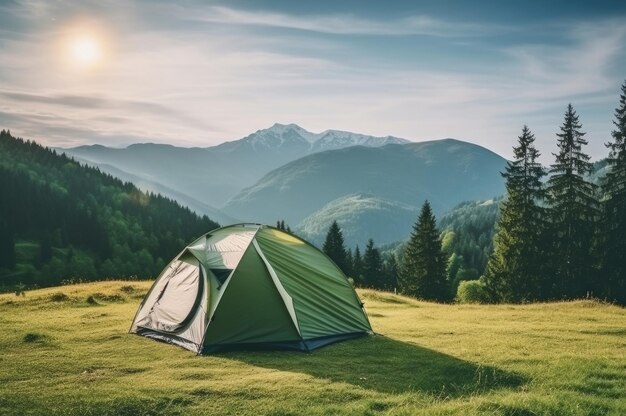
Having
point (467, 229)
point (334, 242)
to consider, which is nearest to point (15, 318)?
point (334, 242)

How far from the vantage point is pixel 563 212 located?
4869 centimetres

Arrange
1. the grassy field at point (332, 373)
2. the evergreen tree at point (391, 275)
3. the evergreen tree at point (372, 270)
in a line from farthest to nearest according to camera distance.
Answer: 1. the evergreen tree at point (391, 275)
2. the evergreen tree at point (372, 270)
3. the grassy field at point (332, 373)

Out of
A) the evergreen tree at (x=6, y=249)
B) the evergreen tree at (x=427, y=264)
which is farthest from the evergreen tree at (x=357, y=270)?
the evergreen tree at (x=6, y=249)

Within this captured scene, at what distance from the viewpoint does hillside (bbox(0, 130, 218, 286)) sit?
115875 mm

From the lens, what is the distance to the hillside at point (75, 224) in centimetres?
11588

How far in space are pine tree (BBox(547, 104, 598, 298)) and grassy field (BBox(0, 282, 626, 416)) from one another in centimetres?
2852

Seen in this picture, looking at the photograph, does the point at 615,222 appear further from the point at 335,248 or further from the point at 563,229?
the point at 335,248

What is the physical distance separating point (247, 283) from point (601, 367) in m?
10.6

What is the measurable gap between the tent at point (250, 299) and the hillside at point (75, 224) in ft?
334

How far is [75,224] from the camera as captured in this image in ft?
432

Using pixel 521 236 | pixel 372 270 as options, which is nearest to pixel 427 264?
pixel 521 236

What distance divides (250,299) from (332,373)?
4444 mm

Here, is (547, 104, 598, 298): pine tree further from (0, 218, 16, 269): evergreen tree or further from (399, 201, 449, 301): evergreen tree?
(0, 218, 16, 269): evergreen tree

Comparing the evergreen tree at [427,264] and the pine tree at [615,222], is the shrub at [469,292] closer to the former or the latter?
the evergreen tree at [427,264]
